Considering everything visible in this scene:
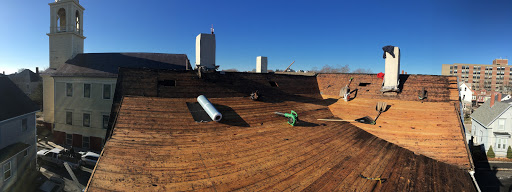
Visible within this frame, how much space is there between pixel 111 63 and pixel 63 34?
6887 mm

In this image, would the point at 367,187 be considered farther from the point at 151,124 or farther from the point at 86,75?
the point at 86,75

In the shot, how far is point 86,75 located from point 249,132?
18.1m

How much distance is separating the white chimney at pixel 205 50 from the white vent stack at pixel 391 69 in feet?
35.0

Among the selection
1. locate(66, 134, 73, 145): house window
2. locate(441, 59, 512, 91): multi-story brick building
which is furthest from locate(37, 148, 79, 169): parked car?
locate(441, 59, 512, 91): multi-story brick building

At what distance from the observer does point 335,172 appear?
549 centimetres

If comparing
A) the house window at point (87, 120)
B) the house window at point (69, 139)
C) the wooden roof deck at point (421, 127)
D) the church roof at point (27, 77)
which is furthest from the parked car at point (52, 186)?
the church roof at point (27, 77)

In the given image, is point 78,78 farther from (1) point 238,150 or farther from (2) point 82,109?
(1) point 238,150

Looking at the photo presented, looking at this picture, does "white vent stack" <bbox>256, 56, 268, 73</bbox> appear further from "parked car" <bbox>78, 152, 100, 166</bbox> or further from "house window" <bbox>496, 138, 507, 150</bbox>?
"house window" <bbox>496, 138, 507, 150</bbox>

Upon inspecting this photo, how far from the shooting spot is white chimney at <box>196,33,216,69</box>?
36.0 feet

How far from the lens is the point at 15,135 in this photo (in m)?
13.8

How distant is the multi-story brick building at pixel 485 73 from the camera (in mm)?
79875

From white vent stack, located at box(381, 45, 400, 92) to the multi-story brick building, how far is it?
10145 cm

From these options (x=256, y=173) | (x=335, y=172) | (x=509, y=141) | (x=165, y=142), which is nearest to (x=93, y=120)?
(x=165, y=142)

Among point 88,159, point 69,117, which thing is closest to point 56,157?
point 88,159
